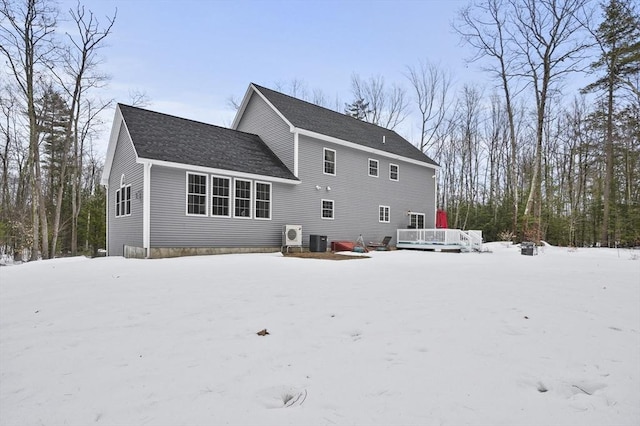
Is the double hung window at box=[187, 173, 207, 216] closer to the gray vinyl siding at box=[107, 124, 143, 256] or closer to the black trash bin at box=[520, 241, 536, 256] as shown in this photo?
the gray vinyl siding at box=[107, 124, 143, 256]

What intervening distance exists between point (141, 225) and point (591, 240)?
2714cm

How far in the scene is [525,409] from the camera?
2.12 metres

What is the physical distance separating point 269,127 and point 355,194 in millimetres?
5052

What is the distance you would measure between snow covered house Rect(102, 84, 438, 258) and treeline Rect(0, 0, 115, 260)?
634 cm

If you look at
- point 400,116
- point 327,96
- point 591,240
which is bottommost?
point 591,240

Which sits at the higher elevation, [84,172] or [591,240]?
[84,172]

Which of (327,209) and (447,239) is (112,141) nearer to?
(327,209)

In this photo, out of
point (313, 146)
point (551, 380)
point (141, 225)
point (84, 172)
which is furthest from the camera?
point (84, 172)

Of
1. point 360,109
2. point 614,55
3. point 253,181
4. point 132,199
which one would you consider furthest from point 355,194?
point 360,109

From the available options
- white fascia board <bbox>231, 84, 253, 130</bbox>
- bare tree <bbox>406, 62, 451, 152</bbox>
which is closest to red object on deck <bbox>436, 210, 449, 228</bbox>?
white fascia board <bbox>231, 84, 253, 130</bbox>

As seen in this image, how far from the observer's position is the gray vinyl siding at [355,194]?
14617 millimetres

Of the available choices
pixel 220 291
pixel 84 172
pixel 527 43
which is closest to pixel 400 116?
pixel 527 43

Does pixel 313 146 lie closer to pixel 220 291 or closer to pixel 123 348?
pixel 220 291

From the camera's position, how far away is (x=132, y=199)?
1187 centimetres
